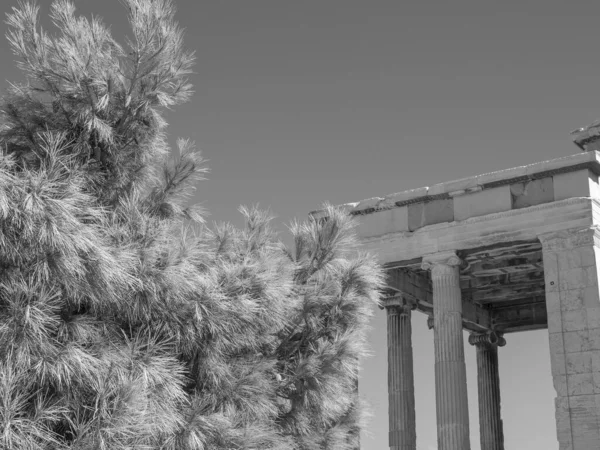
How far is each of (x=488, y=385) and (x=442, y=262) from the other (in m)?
10.2

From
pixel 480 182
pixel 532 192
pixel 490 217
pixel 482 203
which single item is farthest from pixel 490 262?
pixel 532 192

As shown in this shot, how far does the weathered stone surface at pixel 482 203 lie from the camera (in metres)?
20.6

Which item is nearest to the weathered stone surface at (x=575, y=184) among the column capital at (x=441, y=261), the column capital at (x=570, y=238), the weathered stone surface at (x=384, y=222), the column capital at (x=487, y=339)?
the column capital at (x=570, y=238)

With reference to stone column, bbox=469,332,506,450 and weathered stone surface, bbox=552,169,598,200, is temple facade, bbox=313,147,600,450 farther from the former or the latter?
stone column, bbox=469,332,506,450

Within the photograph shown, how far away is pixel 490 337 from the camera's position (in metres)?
30.0

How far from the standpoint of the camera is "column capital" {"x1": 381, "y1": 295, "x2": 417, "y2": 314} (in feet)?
80.3

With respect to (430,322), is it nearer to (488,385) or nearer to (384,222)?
(488,385)

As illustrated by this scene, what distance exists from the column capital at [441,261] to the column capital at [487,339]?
367 inches

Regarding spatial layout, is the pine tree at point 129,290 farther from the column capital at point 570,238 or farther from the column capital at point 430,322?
the column capital at point 430,322

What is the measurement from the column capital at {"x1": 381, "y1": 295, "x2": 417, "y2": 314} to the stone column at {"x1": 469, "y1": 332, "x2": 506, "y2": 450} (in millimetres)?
6136

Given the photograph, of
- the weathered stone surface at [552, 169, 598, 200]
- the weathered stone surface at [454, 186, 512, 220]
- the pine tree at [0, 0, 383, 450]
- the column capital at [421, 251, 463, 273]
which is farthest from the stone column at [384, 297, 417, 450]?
the pine tree at [0, 0, 383, 450]

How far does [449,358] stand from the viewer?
2069cm

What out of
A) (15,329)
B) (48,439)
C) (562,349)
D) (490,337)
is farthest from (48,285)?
(490,337)

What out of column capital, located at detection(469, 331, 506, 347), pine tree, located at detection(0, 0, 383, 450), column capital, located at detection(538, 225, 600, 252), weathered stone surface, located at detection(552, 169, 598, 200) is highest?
weathered stone surface, located at detection(552, 169, 598, 200)
